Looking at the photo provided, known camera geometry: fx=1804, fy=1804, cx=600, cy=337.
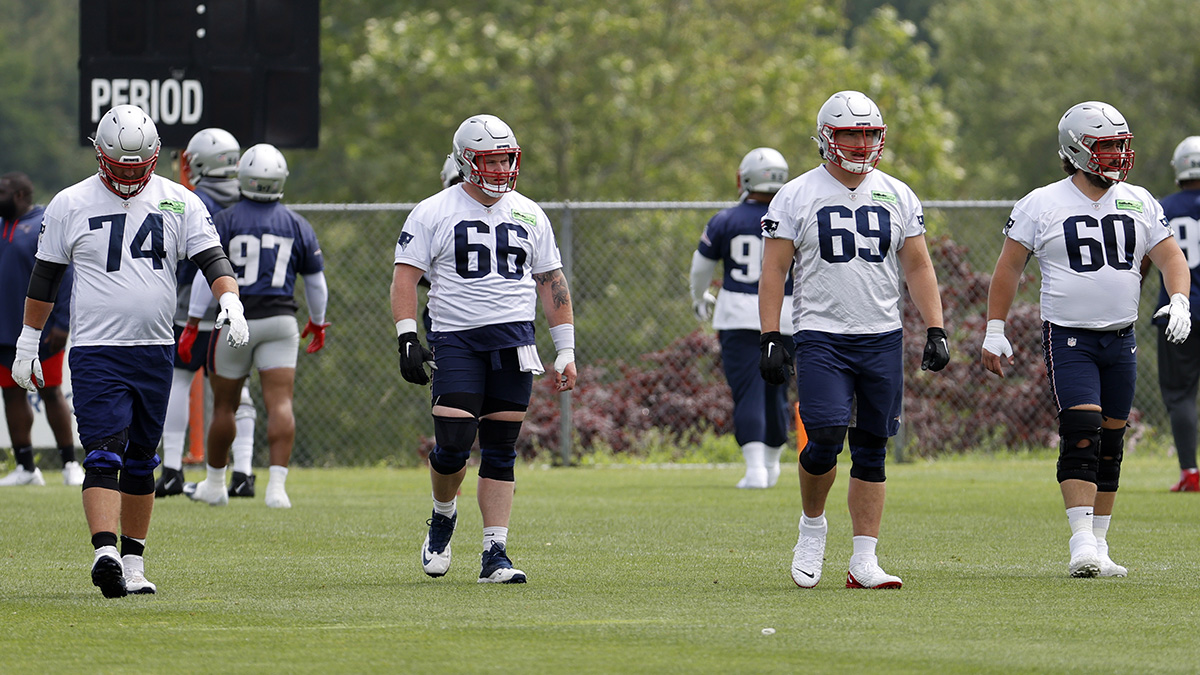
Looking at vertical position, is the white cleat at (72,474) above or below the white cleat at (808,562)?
below

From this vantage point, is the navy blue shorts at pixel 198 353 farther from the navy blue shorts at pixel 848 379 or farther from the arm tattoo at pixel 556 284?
the navy blue shorts at pixel 848 379

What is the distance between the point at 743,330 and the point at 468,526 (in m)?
3.35

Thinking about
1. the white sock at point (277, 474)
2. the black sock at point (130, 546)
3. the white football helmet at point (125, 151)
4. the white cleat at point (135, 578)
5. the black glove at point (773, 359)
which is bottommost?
the white sock at point (277, 474)

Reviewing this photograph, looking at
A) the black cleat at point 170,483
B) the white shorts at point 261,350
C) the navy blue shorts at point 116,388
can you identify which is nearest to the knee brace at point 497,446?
the navy blue shorts at point 116,388

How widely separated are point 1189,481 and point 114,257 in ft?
25.3

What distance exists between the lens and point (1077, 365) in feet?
25.2

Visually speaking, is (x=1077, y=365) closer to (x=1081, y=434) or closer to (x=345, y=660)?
(x=1081, y=434)

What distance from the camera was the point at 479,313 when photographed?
7.48 m

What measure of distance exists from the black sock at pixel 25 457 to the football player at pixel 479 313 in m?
6.52

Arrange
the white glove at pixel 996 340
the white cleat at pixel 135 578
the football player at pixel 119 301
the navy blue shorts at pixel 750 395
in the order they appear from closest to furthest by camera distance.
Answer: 1. the football player at pixel 119 301
2. the white cleat at pixel 135 578
3. the white glove at pixel 996 340
4. the navy blue shorts at pixel 750 395

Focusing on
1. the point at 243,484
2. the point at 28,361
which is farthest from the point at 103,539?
the point at 243,484

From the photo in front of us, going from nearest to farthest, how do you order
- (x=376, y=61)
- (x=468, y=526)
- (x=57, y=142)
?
(x=468, y=526) → (x=376, y=61) → (x=57, y=142)

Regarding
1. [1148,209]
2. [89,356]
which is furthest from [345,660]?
[1148,209]

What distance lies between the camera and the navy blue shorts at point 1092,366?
7.67 meters
